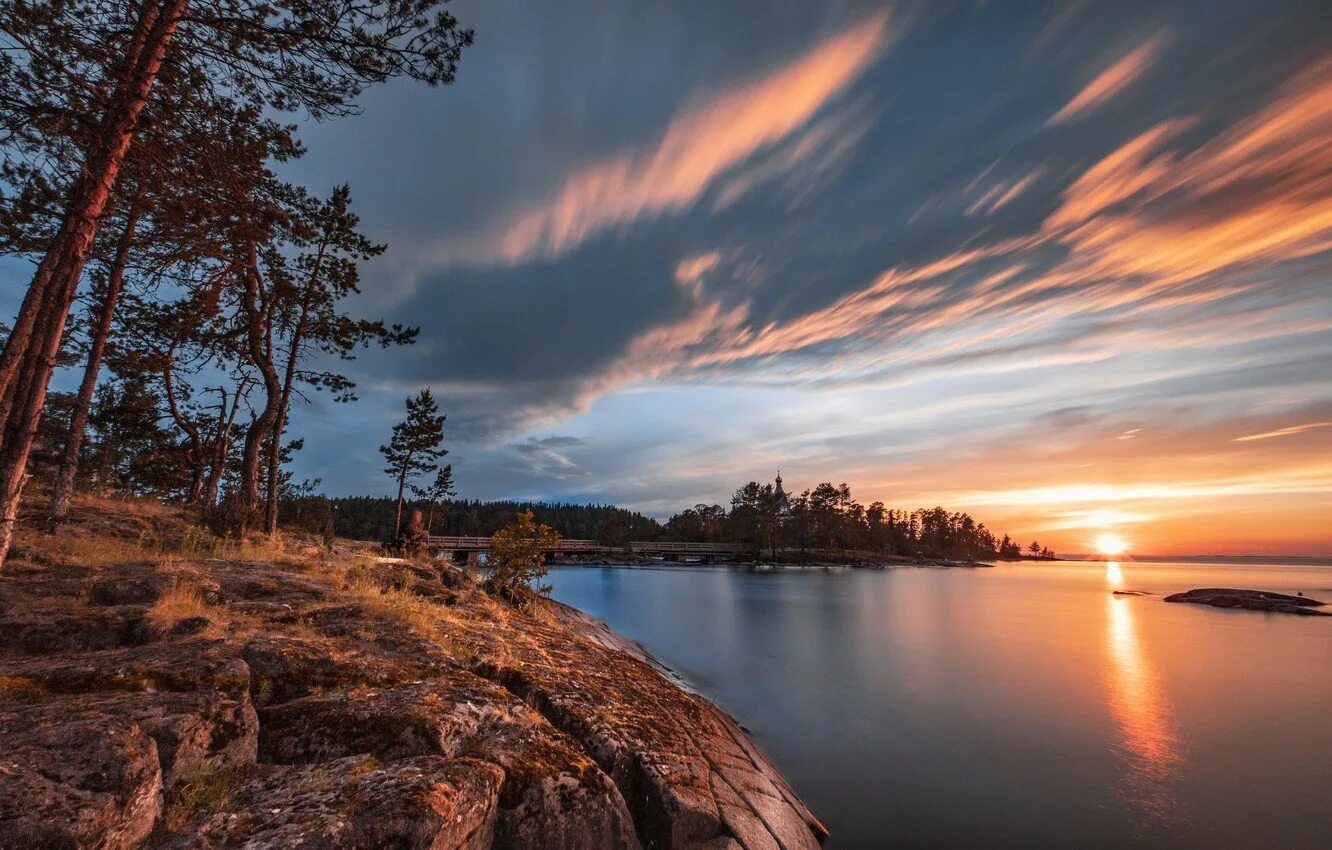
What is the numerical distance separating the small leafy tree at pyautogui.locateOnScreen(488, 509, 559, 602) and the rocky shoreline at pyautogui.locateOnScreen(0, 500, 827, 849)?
781 centimetres

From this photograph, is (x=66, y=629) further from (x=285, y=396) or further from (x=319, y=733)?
(x=285, y=396)

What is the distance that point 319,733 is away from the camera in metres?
5.00

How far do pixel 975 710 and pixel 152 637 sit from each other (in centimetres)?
1984

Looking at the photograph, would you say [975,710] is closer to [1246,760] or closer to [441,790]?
[1246,760]

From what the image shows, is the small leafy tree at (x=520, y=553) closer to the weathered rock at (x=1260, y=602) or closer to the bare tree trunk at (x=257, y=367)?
the bare tree trunk at (x=257, y=367)

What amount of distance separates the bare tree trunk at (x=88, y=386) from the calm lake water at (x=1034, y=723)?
790 inches

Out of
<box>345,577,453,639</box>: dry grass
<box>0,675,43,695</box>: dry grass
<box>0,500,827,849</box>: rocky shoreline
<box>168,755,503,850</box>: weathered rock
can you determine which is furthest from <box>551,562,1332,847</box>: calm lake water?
<box>0,675,43,695</box>: dry grass

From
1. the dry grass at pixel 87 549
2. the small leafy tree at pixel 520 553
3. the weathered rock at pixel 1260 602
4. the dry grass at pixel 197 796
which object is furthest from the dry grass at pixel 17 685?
the weathered rock at pixel 1260 602

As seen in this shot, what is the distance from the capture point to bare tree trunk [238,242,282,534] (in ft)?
64.5

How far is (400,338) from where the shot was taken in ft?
79.5

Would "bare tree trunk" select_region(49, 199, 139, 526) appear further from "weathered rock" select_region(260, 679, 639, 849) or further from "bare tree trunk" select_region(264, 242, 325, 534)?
"weathered rock" select_region(260, 679, 639, 849)

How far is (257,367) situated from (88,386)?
4910mm

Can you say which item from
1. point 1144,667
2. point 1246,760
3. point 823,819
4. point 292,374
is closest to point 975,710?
point 1246,760

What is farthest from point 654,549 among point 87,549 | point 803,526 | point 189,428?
point 87,549
